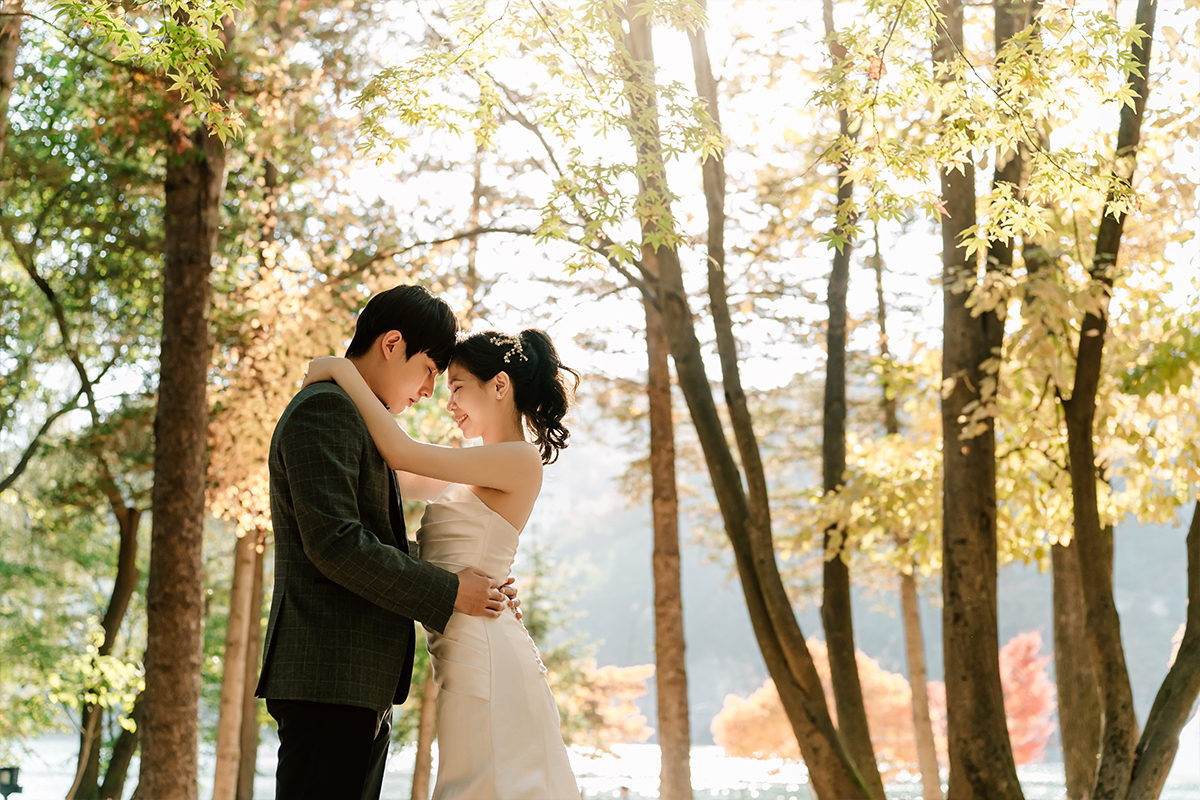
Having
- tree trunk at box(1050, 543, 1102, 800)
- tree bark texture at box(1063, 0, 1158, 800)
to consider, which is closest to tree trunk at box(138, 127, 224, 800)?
tree bark texture at box(1063, 0, 1158, 800)

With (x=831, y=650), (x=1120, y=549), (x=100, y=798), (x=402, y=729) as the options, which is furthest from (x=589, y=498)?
(x=831, y=650)

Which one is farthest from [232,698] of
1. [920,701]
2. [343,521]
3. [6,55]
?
[920,701]

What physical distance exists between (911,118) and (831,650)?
388 cm

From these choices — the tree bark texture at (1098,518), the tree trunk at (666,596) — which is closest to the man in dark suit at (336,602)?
the tree bark texture at (1098,518)

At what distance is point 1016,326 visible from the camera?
892 centimetres

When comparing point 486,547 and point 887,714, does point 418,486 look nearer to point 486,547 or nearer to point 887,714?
point 486,547

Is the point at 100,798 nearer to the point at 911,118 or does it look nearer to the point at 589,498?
the point at 911,118

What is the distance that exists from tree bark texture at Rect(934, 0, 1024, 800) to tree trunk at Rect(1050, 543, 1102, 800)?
2071mm

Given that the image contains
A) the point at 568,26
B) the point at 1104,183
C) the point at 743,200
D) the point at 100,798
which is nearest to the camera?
the point at 1104,183

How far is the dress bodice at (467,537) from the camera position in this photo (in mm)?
2684

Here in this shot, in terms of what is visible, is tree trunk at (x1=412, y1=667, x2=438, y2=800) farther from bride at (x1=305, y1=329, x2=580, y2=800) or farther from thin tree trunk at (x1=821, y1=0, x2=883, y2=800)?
Answer: bride at (x1=305, y1=329, x2=580, y2=800)

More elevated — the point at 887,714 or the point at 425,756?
the point at 887,714

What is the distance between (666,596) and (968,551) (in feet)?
17.9

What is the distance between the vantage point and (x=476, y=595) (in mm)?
2547
